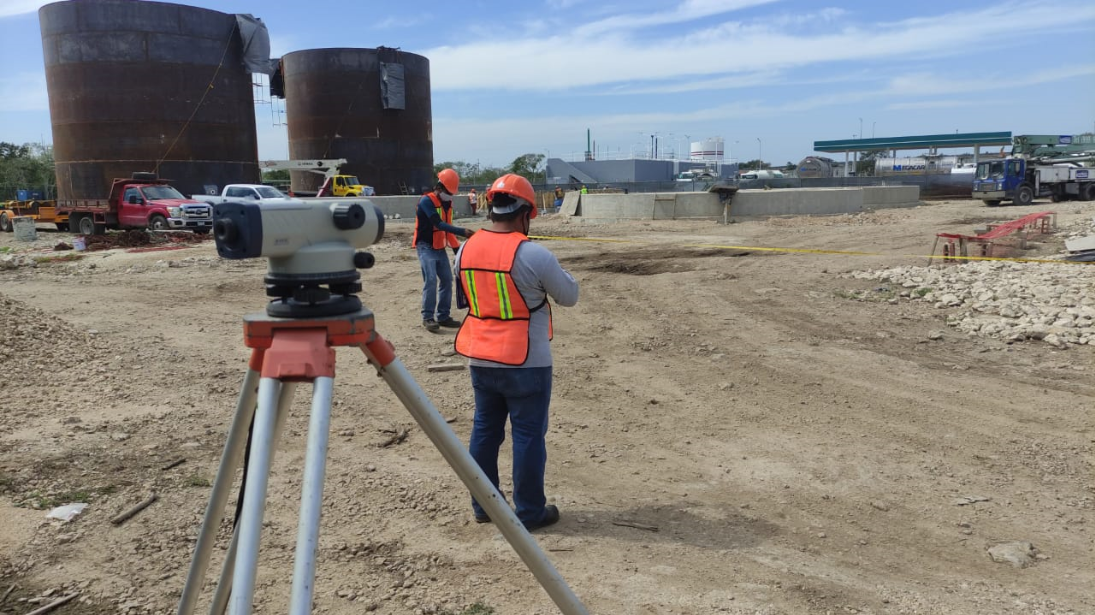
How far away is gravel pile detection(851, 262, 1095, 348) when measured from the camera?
781cm

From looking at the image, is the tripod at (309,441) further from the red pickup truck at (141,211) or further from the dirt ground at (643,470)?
the red pickup truck at (141,211)

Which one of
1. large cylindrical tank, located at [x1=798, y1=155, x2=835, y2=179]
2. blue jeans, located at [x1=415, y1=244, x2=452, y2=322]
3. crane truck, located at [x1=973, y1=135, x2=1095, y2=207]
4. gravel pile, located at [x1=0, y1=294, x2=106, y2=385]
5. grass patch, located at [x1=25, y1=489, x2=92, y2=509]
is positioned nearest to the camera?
grass patch, located at [x1=25, y1=489, x2=92, y2=509]

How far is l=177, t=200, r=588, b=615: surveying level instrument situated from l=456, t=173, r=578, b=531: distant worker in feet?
4.86

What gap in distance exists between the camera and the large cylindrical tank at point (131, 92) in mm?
34531

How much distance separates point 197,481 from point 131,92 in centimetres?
3665

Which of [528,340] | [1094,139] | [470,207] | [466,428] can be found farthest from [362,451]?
[1094,139]

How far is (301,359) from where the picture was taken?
1.73 meters

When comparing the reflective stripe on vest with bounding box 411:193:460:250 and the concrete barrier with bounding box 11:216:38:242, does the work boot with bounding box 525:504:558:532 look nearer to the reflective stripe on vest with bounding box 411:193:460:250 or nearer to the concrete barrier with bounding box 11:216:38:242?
the reflective stripe on vest with bounding box 411:193:460:250

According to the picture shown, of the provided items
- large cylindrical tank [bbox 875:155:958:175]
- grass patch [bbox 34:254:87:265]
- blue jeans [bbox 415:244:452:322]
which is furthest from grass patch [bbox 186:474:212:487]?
large cylindrical tank [bbox 875:155:958:175]

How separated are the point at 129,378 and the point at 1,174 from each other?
68.4 m

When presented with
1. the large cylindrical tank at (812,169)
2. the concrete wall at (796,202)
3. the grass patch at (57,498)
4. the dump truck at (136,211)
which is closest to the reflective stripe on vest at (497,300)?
the grass patch at (57,498)

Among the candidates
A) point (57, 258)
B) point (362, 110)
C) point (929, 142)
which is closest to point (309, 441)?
point (57, 258)

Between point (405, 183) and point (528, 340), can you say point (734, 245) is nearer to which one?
point (528, 340)

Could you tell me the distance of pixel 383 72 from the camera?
46.0 meters
